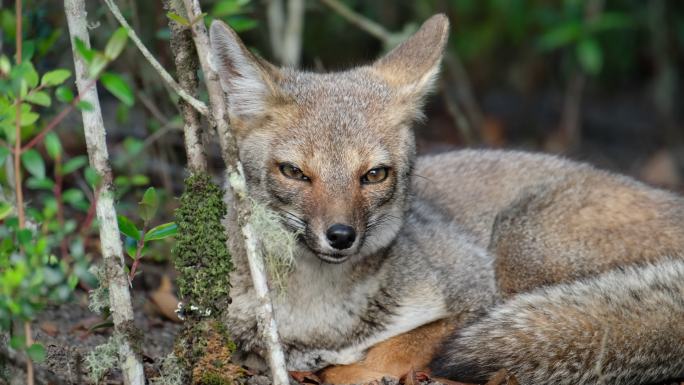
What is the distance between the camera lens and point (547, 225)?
6215 millimetres

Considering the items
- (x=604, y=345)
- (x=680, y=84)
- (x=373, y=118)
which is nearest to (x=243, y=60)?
(x=373, y=118)

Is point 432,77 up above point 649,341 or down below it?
above

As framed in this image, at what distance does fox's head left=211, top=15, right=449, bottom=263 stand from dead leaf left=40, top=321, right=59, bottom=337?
5.06 ft

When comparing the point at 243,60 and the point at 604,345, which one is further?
the point at 243,60

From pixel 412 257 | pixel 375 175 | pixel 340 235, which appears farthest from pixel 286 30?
pixel 340 235

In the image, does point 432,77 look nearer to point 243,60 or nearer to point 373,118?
point 373,118

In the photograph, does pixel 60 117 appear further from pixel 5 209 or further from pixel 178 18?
pixel 178 18

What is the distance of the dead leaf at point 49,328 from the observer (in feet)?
17.9

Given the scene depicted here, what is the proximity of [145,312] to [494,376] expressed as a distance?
2.86 meters

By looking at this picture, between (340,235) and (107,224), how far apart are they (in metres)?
1.18

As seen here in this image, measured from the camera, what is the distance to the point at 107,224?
154 inches

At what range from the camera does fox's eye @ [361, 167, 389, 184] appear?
4992 mm

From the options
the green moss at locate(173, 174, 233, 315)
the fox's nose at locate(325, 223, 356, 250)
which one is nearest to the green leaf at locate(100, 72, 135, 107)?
the green moss at locate(173, 174, 233, 315)

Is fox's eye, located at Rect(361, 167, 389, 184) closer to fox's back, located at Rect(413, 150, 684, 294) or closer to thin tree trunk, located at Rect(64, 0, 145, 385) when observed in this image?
fox's back, located at Rect(413, 150, 684, 294)
